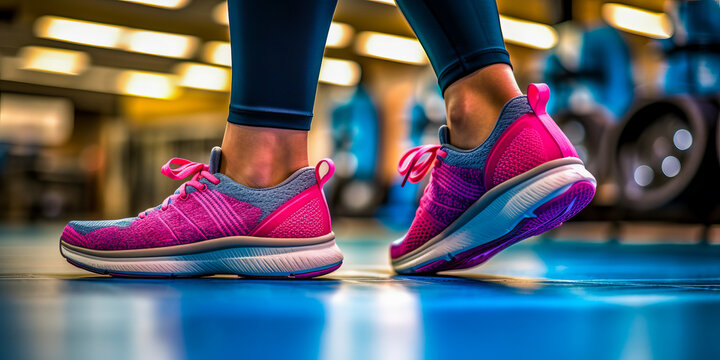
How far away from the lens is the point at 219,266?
845mm

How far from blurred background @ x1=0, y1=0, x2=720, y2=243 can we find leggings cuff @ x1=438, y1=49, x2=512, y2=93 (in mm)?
1998

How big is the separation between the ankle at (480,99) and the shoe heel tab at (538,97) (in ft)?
0.08

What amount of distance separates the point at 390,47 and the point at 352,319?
931 cm

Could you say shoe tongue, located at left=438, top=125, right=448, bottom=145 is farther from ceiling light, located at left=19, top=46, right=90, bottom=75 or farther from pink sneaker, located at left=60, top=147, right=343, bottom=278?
ceiling light, located at left=19, top=46, right=90, bottom=75

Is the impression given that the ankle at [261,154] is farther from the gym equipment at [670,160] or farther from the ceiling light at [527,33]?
the ceiling light at [527,33]

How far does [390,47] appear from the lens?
951 cm

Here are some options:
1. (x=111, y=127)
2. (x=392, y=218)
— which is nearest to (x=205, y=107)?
(x=111, y=127)

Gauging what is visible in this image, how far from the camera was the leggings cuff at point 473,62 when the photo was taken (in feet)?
2.72

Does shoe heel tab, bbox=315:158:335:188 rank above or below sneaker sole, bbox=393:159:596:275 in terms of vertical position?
above

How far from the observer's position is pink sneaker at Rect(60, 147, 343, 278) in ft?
2.72

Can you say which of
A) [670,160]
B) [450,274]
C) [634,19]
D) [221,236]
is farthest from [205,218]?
[634,19]

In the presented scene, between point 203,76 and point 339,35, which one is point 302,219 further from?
point 203,76

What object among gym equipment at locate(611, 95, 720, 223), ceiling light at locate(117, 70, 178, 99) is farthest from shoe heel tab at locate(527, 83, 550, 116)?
ceiling light at locate(117, 70, 178, 99)

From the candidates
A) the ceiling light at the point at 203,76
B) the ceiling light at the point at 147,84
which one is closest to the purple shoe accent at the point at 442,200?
the ceiling light at the point at 203,76
